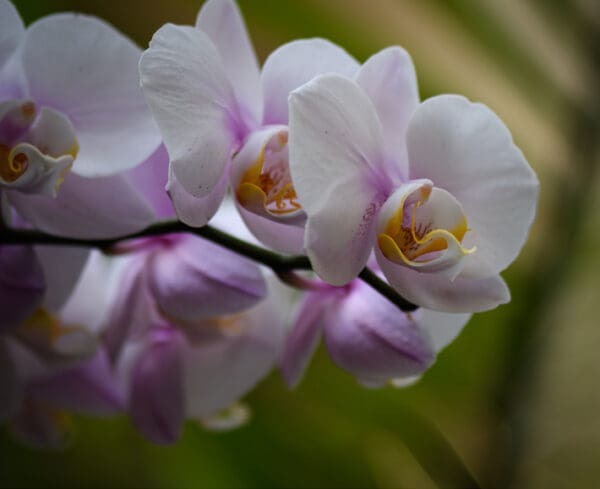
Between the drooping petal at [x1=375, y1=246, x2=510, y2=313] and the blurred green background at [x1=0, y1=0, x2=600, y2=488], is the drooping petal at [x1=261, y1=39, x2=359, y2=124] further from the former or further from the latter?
the blurred green background at [x1=0, y1=0, x2=600, y2=488]

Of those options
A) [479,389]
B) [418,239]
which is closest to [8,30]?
[418,239]

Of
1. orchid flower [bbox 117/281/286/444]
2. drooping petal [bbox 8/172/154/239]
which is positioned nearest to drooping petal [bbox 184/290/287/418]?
orchid flower [bbox 117/281/286/444]

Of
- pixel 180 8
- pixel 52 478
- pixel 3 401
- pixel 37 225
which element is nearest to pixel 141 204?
pixel 37 225

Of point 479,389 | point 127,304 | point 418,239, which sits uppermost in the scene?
point 418,239

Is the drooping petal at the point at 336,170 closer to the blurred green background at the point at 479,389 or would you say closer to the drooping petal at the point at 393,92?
the drooping petal at the point at 393,92

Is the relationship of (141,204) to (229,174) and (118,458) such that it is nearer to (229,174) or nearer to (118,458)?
(229,174)

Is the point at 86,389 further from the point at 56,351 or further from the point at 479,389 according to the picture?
the point at 479,389
